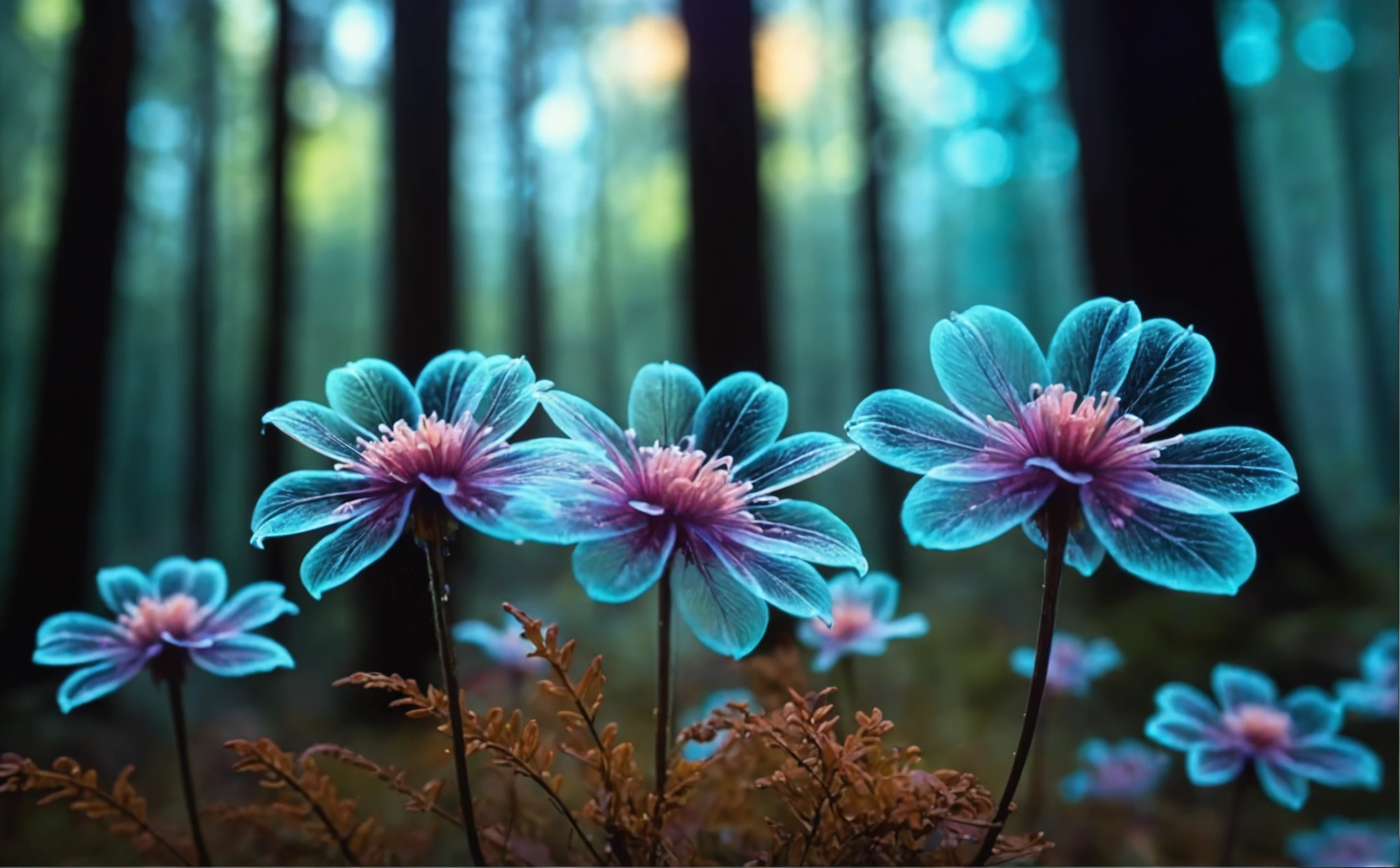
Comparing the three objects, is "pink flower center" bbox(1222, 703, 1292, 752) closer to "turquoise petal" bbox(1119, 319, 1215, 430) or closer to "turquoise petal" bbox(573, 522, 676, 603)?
"turquoise petal" bbox(1119, 319, 1215, 430)

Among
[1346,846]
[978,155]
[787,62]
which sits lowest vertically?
[1346,846]

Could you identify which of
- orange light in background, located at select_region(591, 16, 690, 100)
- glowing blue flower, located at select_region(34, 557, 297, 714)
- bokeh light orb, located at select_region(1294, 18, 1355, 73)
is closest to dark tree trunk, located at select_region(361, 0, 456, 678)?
orange light in background, located at select_region(591, 16, 690, 100)

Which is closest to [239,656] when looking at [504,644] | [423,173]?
[504,644]

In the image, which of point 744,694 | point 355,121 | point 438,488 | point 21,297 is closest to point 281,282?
point 21,297

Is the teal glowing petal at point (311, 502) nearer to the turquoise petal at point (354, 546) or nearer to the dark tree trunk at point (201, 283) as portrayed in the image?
the turquoise petal at point (354, 546)

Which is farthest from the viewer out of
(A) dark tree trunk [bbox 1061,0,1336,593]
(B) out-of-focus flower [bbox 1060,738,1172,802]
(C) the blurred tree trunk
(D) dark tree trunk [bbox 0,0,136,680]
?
(A) dark tree trunk [bbox 1061,0,1336,593]

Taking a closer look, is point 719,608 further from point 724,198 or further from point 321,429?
point 724,198

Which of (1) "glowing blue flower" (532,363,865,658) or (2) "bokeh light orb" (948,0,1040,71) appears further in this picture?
(2) "bokeh light orb" (948,0,1040,71)
